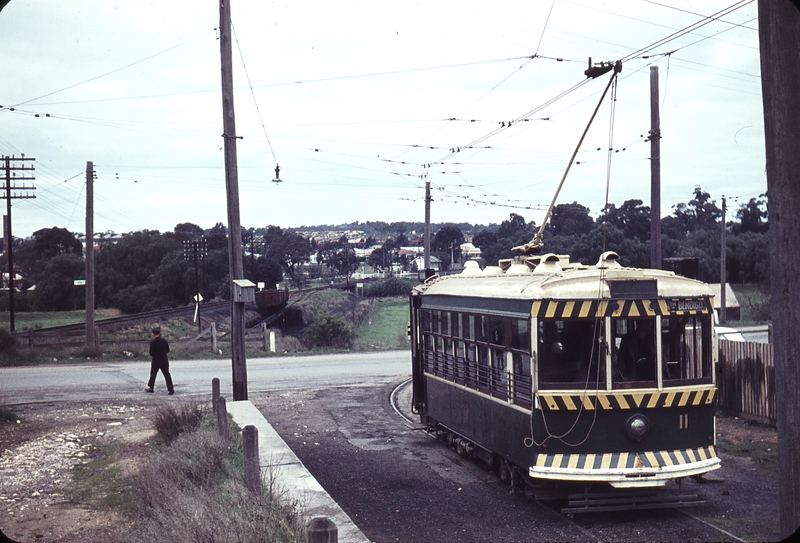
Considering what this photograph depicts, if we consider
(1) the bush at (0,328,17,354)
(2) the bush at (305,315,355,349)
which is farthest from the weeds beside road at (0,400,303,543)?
(2) the bush at (305,315,355,349)

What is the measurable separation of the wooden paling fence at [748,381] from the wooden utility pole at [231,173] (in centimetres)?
993

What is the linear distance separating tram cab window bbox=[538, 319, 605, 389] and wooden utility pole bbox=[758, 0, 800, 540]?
3.81 meters

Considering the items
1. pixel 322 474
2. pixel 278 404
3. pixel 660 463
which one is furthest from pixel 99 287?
pixel 660 463

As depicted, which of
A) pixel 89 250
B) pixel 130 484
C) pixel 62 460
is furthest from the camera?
pixel 89 250

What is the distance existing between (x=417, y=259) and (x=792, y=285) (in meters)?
123

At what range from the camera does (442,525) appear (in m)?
9.08

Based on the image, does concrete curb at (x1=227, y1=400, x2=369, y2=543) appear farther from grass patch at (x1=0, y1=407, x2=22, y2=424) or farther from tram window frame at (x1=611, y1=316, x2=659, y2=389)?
grass patch at (x1=0, y1=407, x2=22, y2=424)

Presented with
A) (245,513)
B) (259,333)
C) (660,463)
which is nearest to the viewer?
(245,513)

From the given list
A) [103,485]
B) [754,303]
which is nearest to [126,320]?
[103,485]

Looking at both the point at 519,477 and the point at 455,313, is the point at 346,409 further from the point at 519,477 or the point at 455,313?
the point at 519,477

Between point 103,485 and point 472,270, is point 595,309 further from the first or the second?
point 103,485

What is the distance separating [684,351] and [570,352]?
1419 millimetres

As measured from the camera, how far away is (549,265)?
10812mm

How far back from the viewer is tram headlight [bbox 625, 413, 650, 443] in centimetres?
903
